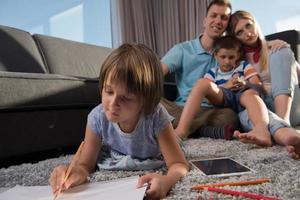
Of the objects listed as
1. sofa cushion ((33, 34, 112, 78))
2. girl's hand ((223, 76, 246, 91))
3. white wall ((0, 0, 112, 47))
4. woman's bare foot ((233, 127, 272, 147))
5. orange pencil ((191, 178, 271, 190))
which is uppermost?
white wall ((0, 0, 112, 47))

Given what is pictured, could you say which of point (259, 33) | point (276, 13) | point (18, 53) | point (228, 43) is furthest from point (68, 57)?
point (276, 13)

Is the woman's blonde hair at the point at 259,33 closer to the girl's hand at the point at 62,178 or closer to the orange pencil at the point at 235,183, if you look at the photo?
the orange pencil at the point at 235,183

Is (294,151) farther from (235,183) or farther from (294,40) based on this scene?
(294,40)

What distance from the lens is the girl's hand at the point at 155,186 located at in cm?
52

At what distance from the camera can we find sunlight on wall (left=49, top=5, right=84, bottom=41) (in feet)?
7.88

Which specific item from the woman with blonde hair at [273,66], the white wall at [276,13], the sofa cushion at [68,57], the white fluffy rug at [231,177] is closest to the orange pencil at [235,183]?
the white fluffy rug at [231,177]

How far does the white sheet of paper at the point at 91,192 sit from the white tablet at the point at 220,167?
19 centimetres

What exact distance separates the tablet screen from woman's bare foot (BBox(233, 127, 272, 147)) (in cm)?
15

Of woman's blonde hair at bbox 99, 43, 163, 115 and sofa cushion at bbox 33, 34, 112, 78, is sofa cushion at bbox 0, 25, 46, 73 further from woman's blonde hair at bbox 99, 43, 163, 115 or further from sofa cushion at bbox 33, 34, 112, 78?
woman's blonde hair at bbox 99, 43, 163, 115

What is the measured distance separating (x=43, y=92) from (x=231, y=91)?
74 centimetres

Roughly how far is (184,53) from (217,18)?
23 centimetres

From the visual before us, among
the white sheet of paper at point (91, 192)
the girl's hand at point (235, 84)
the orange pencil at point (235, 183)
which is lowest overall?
the orange pencil at point (235, 183)

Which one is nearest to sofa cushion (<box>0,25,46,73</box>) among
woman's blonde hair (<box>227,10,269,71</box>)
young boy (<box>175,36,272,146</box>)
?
young boy (<box>175,36,272,146</box>)

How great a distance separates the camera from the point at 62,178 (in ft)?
1.87
